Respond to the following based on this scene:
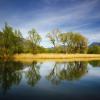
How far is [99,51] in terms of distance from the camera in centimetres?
9956

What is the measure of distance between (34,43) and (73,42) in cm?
2461

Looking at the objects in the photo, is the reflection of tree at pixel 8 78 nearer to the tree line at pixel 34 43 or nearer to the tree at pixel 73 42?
the tree line at pixel 34 43

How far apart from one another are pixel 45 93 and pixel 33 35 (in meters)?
67.2

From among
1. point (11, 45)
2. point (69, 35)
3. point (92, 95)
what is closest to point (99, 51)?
point (69, 35)

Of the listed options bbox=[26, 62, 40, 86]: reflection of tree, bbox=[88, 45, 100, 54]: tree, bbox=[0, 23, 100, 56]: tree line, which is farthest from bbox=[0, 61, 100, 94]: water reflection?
bbox=[88, 45, 100, 54]: tree

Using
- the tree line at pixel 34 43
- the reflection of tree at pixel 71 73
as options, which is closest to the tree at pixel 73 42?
the tree line at pixel 34 43

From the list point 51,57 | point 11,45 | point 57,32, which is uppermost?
point 57,32

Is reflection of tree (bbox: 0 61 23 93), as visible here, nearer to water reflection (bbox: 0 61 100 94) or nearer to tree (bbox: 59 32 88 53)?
water reflection (bbox: 0 61 100 94)

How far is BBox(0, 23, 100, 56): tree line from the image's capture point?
65625mm

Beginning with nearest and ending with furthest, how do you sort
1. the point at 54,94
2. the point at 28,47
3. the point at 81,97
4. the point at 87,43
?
the point at 81,97 → the point at 54,94 → the point at 28,47 → the point at 87,43

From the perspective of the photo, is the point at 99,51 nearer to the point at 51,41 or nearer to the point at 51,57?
the point at 51,41

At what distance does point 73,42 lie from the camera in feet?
315

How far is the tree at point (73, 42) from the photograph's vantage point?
302 ft

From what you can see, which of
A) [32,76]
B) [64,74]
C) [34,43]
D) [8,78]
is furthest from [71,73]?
[34,43]
